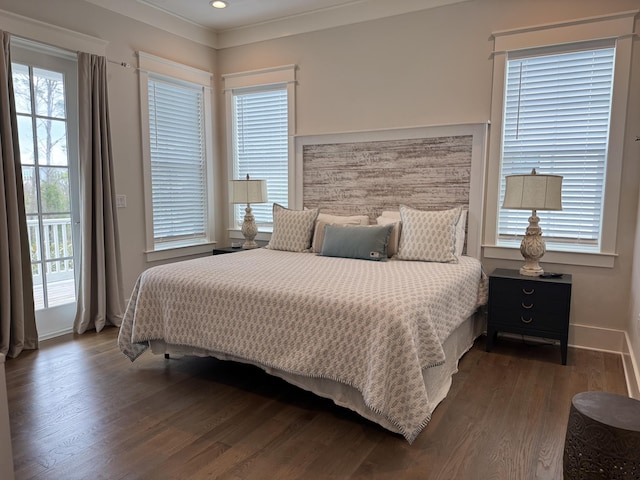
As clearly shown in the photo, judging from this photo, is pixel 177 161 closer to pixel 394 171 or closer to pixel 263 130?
pixel 263 130

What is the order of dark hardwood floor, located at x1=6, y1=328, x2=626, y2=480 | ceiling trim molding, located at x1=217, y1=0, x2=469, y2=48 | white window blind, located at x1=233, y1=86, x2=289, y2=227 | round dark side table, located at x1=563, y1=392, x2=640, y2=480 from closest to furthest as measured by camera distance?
1. round dark side table, located at x1=563, y1=392, x2=640, y2=480
2. dark hardwood floor, located at x1=6, y1=328, x2=626, y2=480
3. ceiling trim molding, located at x1=217, y1=0, x2=469, y2=48
4. white window blind, located at x1=233, y1=86, x2=289, y2=227

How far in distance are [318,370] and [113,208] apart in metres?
2.60

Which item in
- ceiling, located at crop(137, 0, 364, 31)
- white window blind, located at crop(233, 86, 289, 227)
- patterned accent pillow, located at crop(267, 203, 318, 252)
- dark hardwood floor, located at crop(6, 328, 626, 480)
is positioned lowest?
dark hardwood floor, located at crop(6, 328, 626, 480)

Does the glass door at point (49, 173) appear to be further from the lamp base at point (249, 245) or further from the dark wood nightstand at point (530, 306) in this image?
the dark wood nightstand at point (530, 306)

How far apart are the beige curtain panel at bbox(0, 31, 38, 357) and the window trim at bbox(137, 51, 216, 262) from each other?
A: 1152 mm

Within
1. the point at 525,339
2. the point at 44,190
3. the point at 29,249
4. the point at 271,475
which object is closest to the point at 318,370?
the point at 271,475

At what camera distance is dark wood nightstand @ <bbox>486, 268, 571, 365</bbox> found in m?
3.16

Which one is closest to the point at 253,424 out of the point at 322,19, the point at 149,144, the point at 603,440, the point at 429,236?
the point at 603,440

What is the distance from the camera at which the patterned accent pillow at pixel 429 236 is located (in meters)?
3.44

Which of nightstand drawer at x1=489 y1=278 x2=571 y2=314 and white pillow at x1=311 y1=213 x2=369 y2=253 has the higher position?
white pillow at x1=311 y1=213 x2=369 y2=253

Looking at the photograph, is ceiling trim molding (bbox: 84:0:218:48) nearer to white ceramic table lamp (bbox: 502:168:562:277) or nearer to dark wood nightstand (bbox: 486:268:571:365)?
white ceramic table lamp (bbox: 502:168:562:277)

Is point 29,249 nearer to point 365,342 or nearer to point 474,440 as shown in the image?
point 365,342

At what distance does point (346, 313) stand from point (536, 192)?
1.83m

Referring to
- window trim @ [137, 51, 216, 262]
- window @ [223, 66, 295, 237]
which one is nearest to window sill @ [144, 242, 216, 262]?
window trim @ [137, 51, 216, 262]
